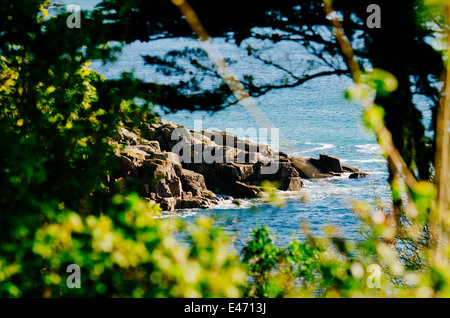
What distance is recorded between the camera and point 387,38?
4.80m

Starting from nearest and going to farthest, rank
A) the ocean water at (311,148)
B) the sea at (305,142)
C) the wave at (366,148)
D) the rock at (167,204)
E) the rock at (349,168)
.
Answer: the sea at (305,142)
the ocean water at (311,148)
the rock at (167,204)
the rock at (349,168)
the wave at (366,148)

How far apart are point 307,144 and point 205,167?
21.6m

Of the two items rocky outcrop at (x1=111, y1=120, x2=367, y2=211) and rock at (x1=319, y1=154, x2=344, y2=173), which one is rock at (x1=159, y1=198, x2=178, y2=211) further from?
rock at (x1=319, y1=154, x2=344, y2=173)

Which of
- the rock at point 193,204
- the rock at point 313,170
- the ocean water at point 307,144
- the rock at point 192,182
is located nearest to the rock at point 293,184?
the ocean water at point 307,144

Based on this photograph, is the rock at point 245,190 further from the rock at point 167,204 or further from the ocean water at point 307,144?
the rock at point 167,204

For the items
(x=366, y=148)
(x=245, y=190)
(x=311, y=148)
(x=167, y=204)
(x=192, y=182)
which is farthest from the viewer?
(x=366, y=148)

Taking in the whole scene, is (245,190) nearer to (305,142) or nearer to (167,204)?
(167,204)

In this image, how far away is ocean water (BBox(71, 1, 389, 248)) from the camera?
26.2m

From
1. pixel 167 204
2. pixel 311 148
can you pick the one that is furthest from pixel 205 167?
pixel 311 148

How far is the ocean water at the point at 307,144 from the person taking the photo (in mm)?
26156

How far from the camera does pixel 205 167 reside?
1336 inches

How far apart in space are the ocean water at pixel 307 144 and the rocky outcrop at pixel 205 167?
3.87 feet

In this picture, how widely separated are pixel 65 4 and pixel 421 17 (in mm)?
4044
